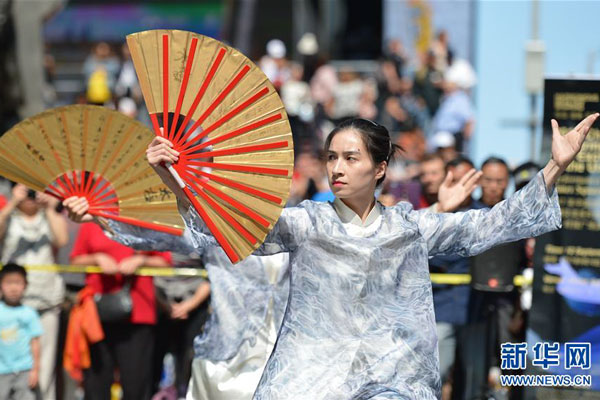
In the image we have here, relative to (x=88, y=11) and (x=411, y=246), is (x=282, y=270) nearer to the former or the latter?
(x=411, y=246)

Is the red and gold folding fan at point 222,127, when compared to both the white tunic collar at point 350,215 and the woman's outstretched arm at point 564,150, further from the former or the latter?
the woman's outstretched arm at point 564,150

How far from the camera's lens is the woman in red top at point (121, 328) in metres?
7.13

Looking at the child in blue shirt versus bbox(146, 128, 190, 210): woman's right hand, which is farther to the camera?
the child in blue shirt

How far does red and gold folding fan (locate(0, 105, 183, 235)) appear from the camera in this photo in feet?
18.3

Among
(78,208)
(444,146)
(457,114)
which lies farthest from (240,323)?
(457,114)

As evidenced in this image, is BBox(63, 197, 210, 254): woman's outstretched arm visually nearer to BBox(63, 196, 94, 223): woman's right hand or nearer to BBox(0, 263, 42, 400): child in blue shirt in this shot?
BBox(63, 196, 94, 223): woman's right hand

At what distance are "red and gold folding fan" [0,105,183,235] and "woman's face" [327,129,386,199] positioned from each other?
1.30 m

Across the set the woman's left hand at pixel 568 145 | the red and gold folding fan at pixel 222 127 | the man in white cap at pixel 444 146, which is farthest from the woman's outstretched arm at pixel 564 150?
the man in white cap at pixel 444 146

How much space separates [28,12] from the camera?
1427 cm

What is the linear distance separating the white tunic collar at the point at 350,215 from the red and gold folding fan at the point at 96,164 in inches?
48.8

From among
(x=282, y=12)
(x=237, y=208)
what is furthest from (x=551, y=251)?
(x=282, y=12)

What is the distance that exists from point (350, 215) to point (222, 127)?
639 millimetres

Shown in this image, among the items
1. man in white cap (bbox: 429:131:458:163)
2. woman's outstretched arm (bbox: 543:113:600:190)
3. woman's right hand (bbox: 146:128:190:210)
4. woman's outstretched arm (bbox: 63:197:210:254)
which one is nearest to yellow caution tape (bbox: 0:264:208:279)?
woman's outstretched arm (bbox: 63:197:210:254)

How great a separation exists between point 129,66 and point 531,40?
17.5 feet
